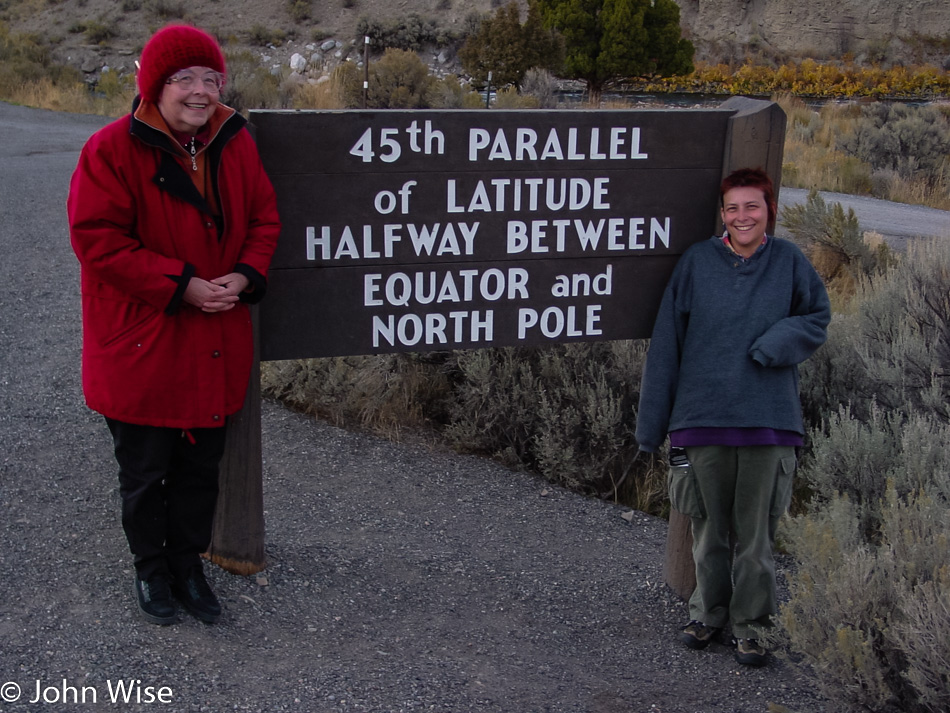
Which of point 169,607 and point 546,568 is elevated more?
point 169,607

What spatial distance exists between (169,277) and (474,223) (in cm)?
106

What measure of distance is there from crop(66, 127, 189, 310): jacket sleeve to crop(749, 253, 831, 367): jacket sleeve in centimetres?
172

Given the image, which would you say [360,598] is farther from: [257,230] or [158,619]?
[257,230]

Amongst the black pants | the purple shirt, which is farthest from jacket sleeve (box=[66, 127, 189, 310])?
the purple shirt

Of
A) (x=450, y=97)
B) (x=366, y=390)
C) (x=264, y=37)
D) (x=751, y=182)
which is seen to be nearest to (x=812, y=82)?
(x=264, y=37)

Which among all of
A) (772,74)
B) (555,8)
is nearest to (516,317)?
(555,8)

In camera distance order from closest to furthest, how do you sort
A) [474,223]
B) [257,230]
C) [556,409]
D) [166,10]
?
[257,230] < [474,223] < [556,409] < [166,10]

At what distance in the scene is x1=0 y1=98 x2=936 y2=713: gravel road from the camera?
9.68 ft

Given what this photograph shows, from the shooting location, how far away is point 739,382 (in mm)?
3178

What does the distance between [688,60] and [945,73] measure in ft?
45.3

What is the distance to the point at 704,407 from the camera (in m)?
3.19

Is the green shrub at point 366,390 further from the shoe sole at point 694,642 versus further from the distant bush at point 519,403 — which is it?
the shoe sole at point 694,642

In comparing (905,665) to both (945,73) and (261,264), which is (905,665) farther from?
(945,73)

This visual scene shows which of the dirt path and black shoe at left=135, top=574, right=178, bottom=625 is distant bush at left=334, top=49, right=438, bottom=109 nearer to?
the dirt path
